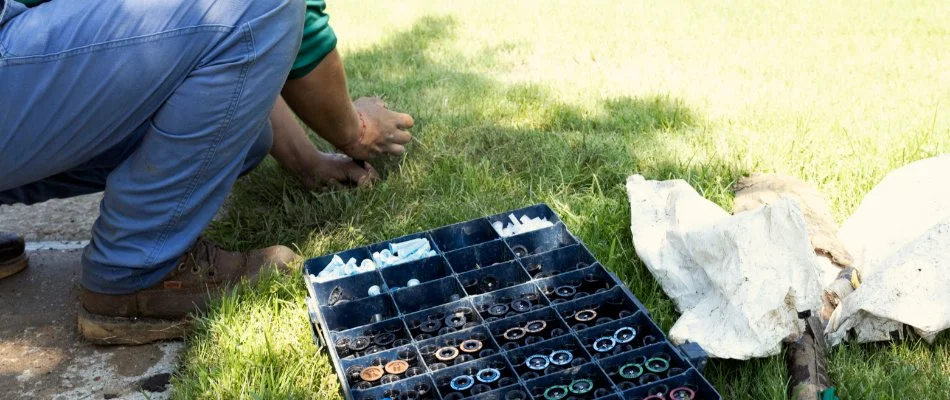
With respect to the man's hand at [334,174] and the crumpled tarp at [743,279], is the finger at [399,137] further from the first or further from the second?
the crumpled tarp at [743,279]

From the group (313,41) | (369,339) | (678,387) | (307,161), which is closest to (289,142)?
(307,161)

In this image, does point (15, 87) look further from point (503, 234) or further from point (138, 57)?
point (503, 234)

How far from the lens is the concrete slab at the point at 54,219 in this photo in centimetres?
325

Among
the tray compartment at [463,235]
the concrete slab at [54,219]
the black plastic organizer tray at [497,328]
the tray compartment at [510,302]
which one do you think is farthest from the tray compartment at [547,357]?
the concrete slab at [54,219]

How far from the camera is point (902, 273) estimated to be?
7.22ft

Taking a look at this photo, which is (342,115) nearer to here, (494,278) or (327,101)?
(327,101)

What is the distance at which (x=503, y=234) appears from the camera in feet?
8.59

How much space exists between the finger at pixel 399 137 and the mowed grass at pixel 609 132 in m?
0.09

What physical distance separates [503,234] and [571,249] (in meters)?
0.22

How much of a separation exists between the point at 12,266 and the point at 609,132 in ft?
6.85

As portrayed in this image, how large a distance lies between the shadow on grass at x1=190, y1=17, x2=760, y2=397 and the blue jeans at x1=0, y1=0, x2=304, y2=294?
0.30 metres

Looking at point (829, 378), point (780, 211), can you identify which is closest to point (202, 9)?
point (780, 211)

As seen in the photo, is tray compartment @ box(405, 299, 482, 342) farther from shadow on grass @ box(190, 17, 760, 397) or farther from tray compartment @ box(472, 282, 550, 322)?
shadow on grass @ box(190, 17, 760, 397)

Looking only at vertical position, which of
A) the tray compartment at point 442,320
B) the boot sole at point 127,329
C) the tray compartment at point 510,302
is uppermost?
the tray compartment at point 510,302
